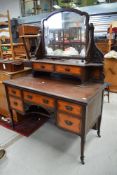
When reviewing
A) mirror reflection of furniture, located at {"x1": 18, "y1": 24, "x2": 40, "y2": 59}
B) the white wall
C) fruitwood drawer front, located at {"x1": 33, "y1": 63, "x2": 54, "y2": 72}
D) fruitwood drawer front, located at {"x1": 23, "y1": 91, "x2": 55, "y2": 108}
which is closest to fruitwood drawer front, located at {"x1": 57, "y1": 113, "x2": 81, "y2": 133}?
fruitwood drawer front, located at {"x1": 23, "y1": 91, "x2": 55, "y2": 108}

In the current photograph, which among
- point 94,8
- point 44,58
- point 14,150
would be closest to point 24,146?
point 14,150

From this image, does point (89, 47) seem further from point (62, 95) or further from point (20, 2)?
point (20, 2)

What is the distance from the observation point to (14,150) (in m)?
1.90

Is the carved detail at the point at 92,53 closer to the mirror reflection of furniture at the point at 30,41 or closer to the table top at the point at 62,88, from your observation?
the table top at the point at 62,88

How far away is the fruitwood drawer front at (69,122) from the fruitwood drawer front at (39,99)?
0.15 m

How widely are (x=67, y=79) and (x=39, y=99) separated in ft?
1.63

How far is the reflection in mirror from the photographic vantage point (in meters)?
1.86

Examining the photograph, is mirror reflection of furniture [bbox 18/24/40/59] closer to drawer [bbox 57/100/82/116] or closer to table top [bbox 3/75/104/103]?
table top [bbox 3/75/104/103]

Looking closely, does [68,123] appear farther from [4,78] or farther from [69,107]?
[4,78]

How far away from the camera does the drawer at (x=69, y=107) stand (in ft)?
4.73

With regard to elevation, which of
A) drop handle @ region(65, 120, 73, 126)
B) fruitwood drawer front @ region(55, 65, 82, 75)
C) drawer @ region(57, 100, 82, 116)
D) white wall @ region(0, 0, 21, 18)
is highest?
white wall @ region(0, 0, 21, 18)

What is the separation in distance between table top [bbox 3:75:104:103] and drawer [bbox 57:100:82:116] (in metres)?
0.07

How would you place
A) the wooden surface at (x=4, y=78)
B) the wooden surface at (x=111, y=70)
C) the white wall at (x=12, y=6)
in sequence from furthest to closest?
the white wall at (x=12, y=6) < the wooden surface at (x=111, y=70) < the wooden surface at (x=4, y=78)

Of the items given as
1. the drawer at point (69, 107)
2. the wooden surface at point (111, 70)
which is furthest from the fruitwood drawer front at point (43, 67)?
the wooden surface at point (111, 70)
